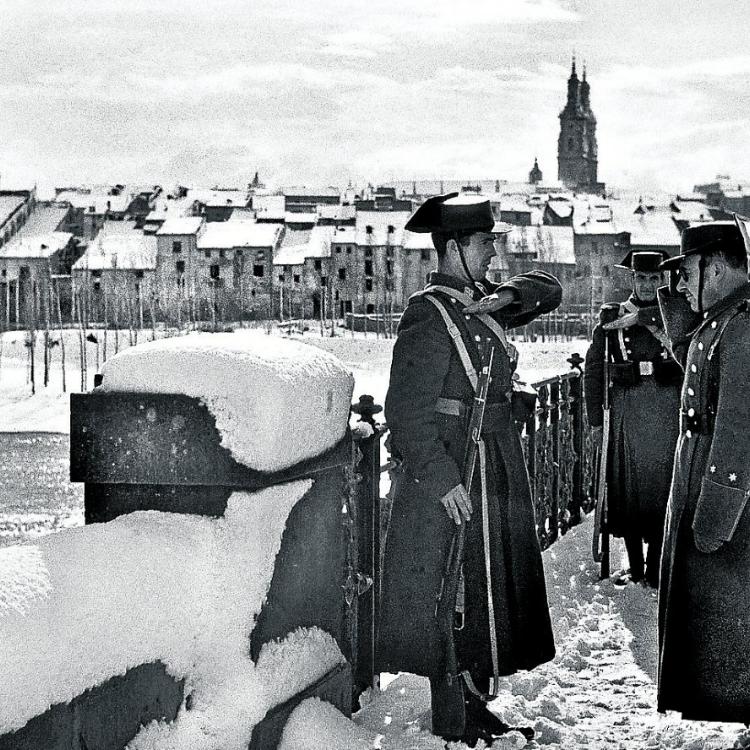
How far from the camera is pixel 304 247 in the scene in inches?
3287

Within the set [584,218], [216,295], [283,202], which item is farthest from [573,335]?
[283,202]

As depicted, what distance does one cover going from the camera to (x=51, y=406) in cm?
5353

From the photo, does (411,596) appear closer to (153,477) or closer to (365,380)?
(153,477)

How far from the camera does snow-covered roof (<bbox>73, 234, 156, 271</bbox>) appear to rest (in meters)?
82.3

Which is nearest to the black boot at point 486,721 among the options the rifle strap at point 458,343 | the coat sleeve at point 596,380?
the rifle strap at point 458,343

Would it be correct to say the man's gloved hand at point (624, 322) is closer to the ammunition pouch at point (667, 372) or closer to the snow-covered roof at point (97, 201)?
the ammunition pouch at point (667, 372)

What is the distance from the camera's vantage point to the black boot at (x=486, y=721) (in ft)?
14.7

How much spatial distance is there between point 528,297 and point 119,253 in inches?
3236

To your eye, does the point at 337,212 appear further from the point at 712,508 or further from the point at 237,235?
the point at 712,508

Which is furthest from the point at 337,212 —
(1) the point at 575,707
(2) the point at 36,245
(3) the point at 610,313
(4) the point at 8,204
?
(1) the point at 575,707

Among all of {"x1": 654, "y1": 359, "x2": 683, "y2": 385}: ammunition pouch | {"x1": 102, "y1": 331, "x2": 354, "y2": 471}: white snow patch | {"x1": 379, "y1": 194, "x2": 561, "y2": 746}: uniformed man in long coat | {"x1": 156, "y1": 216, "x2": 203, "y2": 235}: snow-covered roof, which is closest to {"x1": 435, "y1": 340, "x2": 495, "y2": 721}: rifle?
{"x1": 379, "y1": 194, "x2": 561, "y2": 746}: uniformed man in long coat

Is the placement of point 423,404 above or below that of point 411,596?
above

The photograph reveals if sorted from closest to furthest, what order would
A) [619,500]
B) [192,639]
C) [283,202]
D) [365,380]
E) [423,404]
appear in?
[192,639] → [423,404] → [619,500] → [365,380] → [283,202]

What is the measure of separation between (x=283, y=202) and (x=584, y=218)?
25660 millimetres
